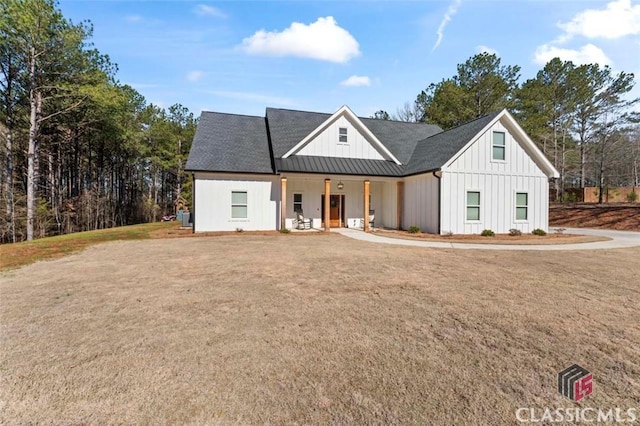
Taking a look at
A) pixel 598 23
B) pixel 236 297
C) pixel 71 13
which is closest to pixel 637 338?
pixel 236 297

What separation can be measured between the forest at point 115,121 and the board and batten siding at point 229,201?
11393 millimetres

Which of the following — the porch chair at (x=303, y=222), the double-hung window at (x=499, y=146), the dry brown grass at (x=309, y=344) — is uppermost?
the double-hung window at (x=499, y=146)

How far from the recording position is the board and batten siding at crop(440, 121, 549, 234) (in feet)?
48.0

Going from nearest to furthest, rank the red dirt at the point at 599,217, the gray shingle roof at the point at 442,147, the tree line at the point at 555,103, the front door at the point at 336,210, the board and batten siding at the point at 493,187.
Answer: the board and batten siding at the point at 493,187 → the gray shingle roof at the point at 442,147 → the front door at the point at 336,210 → the red dirt at the point at 599,217 → the tree line at the point at 555,103

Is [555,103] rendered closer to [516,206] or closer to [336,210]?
[516,206]

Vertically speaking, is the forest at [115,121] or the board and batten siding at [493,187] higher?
the forest at [115,121]

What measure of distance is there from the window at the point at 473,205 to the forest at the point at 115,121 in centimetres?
1744

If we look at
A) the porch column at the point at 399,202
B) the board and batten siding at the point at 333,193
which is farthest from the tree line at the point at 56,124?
the porch column at the point at 399,202

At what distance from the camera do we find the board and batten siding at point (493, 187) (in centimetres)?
1464

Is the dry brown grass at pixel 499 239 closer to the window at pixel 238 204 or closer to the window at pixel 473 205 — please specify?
the window at pixel 473 205

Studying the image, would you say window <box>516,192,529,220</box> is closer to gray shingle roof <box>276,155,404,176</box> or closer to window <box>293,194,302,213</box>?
gray shingle roof <box>276,155,404,176</box>

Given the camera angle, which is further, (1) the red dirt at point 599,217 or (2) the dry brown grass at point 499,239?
(1) the red dirt at point 599,217

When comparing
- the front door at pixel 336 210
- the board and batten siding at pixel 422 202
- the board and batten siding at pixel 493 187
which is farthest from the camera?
the front door at pixel 336 210

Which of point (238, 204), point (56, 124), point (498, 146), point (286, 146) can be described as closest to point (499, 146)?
point (498, 146)
